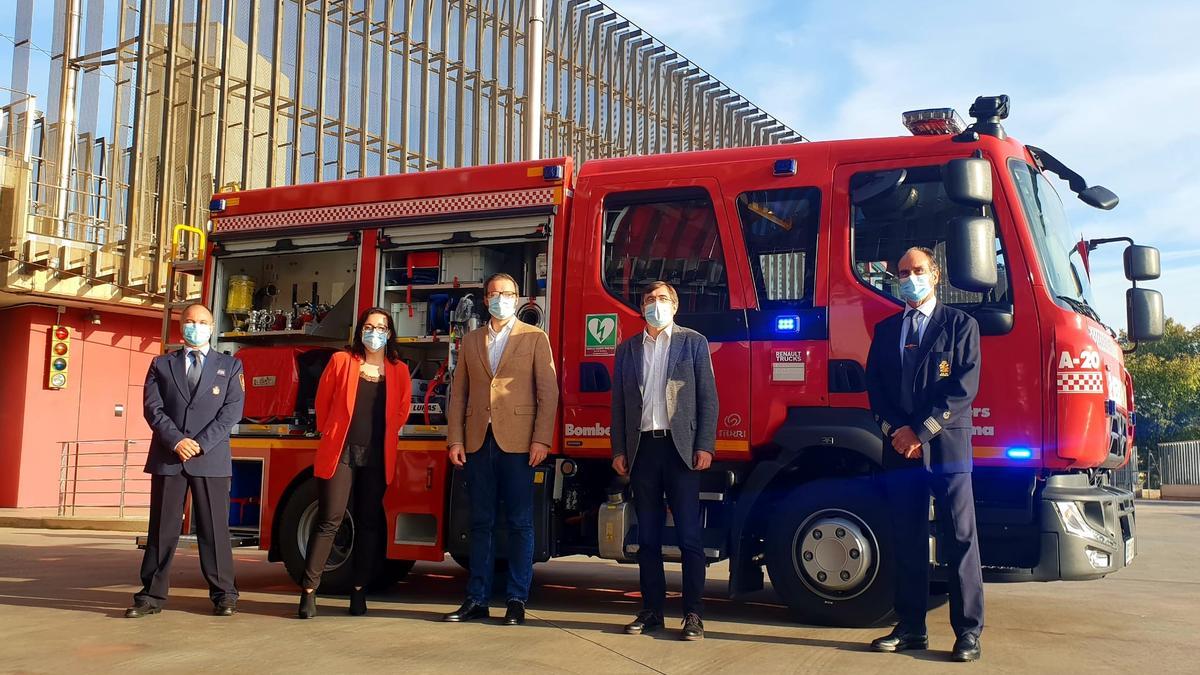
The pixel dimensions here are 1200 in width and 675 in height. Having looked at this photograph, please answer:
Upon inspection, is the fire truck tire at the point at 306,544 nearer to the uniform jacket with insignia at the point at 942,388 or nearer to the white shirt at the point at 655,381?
the white shirt at the point at 655,381

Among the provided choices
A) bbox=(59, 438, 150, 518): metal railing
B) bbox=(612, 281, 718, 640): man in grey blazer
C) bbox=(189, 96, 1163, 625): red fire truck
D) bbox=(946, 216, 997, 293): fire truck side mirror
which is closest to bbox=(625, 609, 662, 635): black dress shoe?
bbox=(612, 281, 718, 640): man in grey blazer

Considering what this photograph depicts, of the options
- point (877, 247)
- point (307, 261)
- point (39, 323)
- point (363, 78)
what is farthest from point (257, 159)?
point (877, 247)

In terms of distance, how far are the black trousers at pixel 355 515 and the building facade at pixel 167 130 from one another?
6.07 m

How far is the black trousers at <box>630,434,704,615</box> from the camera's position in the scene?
6.39 m

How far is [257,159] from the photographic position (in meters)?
24.4

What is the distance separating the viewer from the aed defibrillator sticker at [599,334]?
23.9 ft

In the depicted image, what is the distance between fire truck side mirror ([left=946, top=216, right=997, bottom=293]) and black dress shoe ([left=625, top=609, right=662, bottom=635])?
8.49ft

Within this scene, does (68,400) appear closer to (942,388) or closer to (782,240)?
(782,240)

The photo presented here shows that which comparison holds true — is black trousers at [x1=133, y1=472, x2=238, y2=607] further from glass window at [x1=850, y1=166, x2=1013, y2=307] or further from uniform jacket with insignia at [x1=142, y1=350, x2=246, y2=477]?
glass window at [x1=850, y1=166, x2=1013, y2=307]

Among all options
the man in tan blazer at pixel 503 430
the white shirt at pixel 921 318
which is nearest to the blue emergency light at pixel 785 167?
the white shirt at pixel 921 318

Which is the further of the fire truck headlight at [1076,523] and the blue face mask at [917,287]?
the fire truck headlight at [1076,523]

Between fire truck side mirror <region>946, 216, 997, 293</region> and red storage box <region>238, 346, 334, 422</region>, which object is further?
red storage box <region>238, 346, 334, 422</region>

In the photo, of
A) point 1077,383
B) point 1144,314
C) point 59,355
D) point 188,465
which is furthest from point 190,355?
point 59,355

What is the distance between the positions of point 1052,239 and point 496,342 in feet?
11.4
